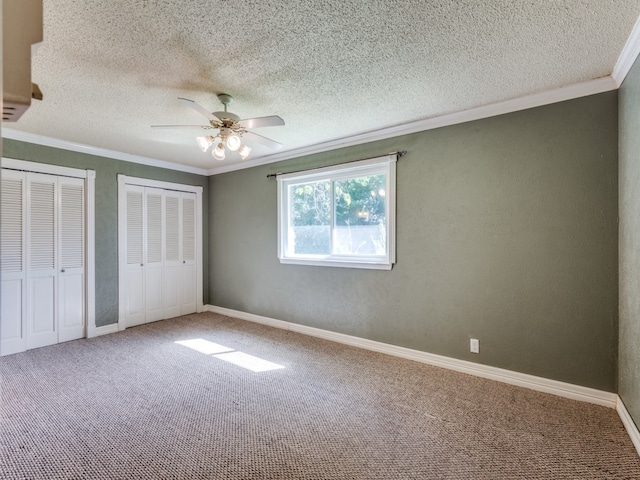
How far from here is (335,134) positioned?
152 inches

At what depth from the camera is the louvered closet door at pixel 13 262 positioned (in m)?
3.66

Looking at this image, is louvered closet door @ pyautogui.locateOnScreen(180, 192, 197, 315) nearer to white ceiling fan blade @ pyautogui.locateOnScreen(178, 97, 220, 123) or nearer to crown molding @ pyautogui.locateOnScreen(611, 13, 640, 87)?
white ceiling fan blade @ pyautogui.locateOnScreen(178, 97, 220, 123)

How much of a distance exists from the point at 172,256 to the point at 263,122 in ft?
11.0

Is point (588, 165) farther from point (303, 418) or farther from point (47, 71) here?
point (47, 71)

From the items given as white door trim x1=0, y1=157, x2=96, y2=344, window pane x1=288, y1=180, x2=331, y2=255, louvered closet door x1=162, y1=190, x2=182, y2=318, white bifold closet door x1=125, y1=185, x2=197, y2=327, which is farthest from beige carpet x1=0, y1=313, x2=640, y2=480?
louvered closet door x1=162, y1=190, x2=182, y2=318

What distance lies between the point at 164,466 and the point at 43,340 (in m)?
3.00

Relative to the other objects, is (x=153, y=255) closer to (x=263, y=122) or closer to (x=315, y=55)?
(x=263, y=122)

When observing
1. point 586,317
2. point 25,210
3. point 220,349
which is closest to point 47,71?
point 25,210

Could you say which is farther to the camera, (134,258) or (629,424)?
(134,258)

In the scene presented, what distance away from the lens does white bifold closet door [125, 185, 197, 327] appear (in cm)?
475

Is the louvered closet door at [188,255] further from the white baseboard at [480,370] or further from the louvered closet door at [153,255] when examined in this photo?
the white baseboard at [480,370]

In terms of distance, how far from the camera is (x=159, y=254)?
16.6 ft

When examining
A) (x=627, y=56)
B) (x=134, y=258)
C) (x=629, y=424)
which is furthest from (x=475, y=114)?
(x=134, y=258)

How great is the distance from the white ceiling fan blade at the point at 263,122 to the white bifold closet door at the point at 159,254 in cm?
284
